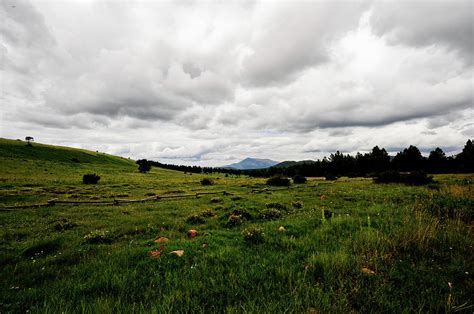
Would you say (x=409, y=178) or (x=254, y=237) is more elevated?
(x=409, y=178)

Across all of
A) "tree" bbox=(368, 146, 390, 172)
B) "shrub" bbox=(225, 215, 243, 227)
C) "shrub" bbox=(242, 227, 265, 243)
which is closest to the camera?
"shrub" bbox=(242, 227, 265, 243)

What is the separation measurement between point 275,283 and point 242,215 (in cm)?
742

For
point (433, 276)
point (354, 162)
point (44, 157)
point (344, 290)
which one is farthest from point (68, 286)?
point (354, 162)

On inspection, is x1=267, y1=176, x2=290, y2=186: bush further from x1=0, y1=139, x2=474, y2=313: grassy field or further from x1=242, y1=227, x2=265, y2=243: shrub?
x1=242, y1=227, x2=265, y2=243: shrub

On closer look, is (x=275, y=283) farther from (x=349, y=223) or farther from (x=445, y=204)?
(x=445, y=204)

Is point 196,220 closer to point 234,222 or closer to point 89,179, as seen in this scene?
point 234,222

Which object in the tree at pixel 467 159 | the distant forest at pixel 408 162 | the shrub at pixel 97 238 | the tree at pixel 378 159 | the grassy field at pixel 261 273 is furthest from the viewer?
the tree at pixel 378 159

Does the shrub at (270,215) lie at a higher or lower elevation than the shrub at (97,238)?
higher

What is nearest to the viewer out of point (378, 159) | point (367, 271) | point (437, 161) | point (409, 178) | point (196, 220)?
point (367, 271)

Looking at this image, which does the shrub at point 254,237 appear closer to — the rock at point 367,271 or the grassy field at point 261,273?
the grassy field at point 261,273

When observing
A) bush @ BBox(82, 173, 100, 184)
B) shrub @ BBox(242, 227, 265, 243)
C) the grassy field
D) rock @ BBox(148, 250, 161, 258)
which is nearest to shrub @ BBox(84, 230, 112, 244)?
the grassy field

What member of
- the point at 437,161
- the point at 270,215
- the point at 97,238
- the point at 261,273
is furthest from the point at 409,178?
the point at 437,161

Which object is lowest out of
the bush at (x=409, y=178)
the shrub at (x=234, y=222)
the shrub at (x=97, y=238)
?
the shrub at (x=97, y=238)

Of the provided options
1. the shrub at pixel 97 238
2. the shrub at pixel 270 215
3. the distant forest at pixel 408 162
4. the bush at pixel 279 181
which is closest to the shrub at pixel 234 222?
the shrub at pixel 270 215
